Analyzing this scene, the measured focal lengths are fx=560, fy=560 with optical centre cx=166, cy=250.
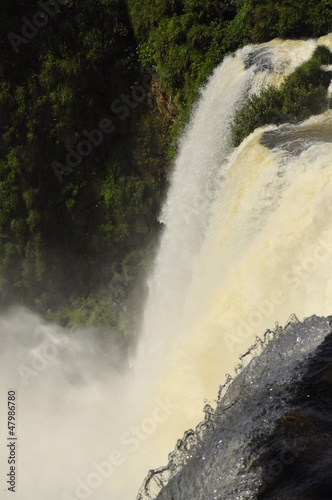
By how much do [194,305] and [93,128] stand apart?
5574 mm

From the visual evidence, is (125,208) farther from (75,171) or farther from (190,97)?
(190,97)

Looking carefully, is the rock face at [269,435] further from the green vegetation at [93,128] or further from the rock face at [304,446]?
the green vegetation at [93,128]

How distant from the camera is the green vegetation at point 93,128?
1254cm

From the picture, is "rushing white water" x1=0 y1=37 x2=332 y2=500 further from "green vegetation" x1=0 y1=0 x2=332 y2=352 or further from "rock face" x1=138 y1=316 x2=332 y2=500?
"rock face" x1=138 y1=316 x2=332 y2=500

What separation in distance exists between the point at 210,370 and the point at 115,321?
565 centimetres

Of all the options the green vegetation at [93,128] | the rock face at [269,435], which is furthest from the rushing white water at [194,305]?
the rock face at [269,435]

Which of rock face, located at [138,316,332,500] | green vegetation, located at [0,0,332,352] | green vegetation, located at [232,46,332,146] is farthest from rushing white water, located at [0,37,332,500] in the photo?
rock face, located at [138,316,332,500]

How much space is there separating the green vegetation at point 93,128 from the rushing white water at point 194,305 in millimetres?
658

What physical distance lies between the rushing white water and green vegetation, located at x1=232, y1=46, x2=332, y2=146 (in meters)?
0.31

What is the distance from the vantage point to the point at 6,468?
10.6m

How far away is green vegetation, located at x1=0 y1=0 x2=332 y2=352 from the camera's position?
1254 cm

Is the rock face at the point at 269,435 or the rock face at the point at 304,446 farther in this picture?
the rock face at the point at 269,435

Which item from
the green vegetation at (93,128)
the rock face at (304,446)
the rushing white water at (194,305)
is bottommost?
the rock face at (304,446)

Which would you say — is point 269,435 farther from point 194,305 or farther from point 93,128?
point 93,128
